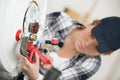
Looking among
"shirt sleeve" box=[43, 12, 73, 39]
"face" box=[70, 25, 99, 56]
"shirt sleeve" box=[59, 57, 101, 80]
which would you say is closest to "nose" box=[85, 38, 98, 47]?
"face" box=[70, 25, 99, 56]

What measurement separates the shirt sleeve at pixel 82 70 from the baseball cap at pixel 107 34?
182 mm

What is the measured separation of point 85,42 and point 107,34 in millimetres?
124

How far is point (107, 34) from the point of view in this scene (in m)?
1.16

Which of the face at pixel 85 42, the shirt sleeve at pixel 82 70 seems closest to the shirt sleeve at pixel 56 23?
the face at pixel 85 42

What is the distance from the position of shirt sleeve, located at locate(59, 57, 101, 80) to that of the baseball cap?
0.18 metres

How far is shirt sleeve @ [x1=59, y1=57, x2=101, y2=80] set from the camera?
4.10 feet

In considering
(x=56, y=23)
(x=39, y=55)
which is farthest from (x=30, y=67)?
(x=56, y=23)

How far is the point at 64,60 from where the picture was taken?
50.8 inches

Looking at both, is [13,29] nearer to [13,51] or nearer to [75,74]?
[13,51]

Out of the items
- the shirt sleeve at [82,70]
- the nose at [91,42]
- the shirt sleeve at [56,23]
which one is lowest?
the shirt sleeve at [82,70]

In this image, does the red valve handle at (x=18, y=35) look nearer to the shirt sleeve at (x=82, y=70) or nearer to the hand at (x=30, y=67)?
the hand at (x=30, y=67)

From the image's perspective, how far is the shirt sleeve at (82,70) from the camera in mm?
1250

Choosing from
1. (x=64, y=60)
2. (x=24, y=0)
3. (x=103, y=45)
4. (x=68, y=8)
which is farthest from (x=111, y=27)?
(x=68, y=8)

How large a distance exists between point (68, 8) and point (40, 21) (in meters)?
0.84
